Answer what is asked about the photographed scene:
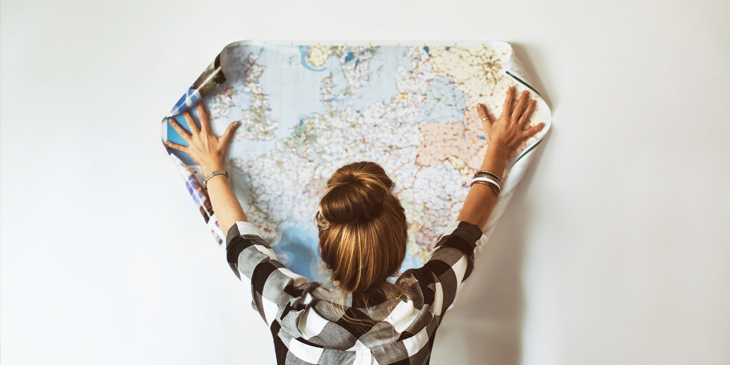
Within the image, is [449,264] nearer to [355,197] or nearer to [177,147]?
[355,197]

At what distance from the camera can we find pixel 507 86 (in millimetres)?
990

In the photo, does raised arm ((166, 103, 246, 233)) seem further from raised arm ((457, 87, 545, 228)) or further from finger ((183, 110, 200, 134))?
raised arm ((457, 87, 545, 228))

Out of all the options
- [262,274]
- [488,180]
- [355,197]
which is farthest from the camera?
[488,180]

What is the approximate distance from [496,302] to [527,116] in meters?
0.45

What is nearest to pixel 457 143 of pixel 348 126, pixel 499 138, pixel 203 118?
pixel 499 138

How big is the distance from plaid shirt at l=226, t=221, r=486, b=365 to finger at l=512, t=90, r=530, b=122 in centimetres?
39

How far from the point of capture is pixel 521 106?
979 millimetres

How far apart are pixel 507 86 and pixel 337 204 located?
23.0 inches

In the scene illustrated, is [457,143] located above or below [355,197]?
above

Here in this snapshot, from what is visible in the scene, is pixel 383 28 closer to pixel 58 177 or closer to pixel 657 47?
pixel 657 47

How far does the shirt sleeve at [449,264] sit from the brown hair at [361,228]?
10 centimetres

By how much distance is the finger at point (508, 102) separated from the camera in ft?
3.20

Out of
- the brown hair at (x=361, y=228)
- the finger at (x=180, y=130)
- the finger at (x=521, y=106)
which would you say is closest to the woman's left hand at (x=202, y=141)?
the finger at (x=180, y=130)

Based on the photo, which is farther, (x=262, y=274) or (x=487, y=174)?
(x=487, y=174)
